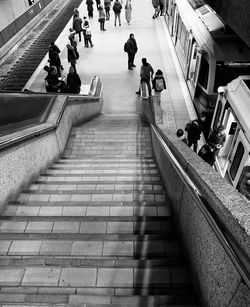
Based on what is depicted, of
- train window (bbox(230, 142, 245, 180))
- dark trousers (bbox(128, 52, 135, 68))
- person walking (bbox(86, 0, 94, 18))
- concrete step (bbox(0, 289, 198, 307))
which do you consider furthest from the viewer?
person walking (bbox(86, 0, 94, 18))

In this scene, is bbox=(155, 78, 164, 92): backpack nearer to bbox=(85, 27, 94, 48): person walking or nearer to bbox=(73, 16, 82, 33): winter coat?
bbox=(85, 27, 94, 48): person walking

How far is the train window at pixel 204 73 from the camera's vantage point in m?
9.22

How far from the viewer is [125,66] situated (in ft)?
48.2

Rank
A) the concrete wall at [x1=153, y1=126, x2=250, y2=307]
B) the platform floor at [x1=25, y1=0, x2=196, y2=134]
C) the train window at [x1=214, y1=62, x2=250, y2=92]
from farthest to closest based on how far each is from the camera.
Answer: the platform floor at [x1=25, y1=0, x2=196, y2=134], the train window at [x1=214, y1=62, x2=250, y2=92], the concrete wall at [x1=153, y1=126, x2=250, y2=307]

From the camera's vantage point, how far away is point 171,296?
250 centimetres

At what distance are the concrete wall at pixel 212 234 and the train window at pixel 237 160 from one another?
11.4ft

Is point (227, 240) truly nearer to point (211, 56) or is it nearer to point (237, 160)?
point (237, 160)

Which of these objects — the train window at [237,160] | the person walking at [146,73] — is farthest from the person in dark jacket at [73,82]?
the train window at [237,160]

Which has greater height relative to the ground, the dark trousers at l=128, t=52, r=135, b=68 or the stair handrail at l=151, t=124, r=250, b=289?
the stair handrail at l=151, t=124, r=250, b=289

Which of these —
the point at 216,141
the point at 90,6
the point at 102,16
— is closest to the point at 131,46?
the point at 102,16

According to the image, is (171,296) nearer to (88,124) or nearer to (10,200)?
(10,200)

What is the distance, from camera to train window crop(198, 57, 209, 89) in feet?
30.2

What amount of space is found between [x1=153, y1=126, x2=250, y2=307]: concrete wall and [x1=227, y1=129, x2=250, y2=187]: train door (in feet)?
10.3

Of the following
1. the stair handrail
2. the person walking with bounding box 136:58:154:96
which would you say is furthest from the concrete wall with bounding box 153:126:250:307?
the person walking with bounding box 136:58:154:96
